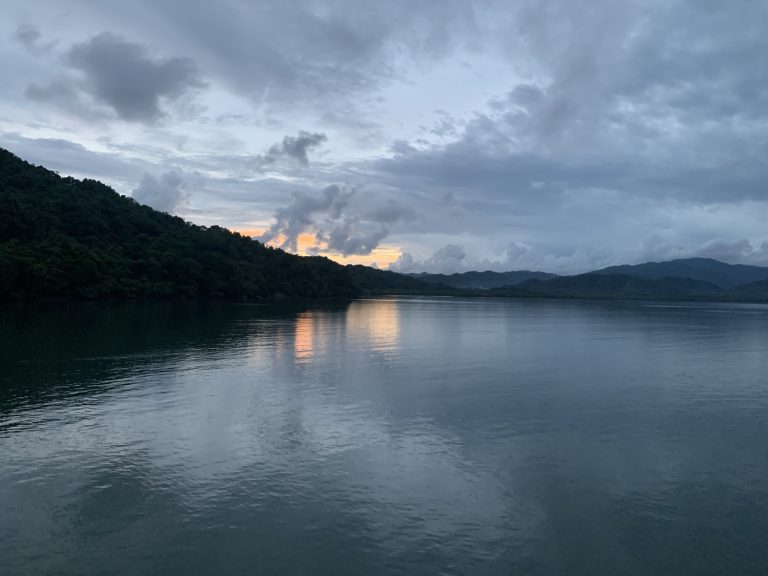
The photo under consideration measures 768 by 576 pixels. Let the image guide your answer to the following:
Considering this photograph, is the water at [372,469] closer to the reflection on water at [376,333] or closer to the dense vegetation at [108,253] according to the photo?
the reflection on water at [376,333]

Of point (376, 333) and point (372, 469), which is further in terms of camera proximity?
point (376, 333)

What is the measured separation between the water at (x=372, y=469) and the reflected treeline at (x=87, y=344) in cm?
39

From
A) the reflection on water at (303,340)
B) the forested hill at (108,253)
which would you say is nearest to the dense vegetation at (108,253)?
the forested hill at (108,253)

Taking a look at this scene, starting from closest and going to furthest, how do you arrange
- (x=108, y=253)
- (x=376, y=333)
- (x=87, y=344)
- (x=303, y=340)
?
1. (x=87, y=344)
2. (x=303, y=340)
3. (x=376, y=333)
4. (x=108, y=253)

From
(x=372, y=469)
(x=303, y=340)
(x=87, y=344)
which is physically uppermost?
(x=87, y=344)

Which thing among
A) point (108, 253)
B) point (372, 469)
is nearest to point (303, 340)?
point (372, 469)

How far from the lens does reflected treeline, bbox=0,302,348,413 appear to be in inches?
1080

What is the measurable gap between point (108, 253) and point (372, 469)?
113414 millimetres

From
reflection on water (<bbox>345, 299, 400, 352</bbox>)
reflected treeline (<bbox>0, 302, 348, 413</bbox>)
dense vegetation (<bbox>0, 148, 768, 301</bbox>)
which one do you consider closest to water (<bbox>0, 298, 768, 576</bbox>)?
reflected treeline (<bbox>0, 302, 348, 413</bbox>)

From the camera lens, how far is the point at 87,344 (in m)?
42.0

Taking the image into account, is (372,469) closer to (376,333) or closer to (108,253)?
(376,333)

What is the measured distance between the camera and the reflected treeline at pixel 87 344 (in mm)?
27438

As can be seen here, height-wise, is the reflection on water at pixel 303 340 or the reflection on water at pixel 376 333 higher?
the reflection on water at pixel 303 340

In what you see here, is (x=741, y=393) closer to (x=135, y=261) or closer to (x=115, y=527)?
(x=115, y=527)
